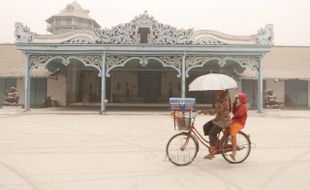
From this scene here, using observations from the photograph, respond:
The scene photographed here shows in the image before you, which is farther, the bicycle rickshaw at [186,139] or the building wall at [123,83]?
the building wall at [123,83]

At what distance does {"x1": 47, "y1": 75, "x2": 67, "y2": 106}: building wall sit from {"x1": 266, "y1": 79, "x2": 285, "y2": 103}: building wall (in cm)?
1603

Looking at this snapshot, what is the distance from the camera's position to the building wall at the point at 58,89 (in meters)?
24.1

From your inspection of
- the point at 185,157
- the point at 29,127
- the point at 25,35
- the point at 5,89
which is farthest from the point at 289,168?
the point at 5,89

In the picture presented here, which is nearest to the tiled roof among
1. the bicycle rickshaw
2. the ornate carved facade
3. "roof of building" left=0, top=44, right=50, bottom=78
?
"roof of building" left=0, top=44, right=50, bottom=78

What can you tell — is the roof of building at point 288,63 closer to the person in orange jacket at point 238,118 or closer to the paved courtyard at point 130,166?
the paved courtyard at point 130,166

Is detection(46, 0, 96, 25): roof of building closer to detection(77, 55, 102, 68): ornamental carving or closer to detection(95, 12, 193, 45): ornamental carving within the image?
detection(77, 55, 102, 68): ornamental carving

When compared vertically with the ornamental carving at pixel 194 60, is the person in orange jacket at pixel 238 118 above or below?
below

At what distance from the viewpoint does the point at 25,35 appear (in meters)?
17.9

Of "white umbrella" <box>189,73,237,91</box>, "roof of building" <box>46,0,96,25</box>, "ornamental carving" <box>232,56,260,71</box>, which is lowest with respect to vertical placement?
"white umbrella" <box>189,73,237,91</box>

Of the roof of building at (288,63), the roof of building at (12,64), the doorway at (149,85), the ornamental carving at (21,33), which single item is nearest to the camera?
the ornamental carving at (21,33)

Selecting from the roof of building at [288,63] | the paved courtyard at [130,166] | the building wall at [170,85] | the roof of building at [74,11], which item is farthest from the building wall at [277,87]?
the roof of building at [74,11]

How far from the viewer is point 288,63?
26.4 metres

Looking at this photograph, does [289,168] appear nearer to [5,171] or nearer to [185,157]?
[185,157]

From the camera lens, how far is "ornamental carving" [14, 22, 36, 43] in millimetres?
17730
